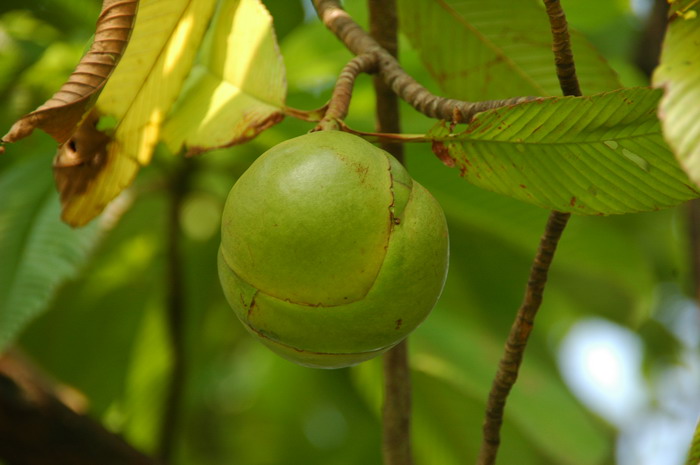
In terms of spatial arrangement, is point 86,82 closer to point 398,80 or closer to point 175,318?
point 398,80

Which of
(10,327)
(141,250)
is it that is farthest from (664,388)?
(10,327)

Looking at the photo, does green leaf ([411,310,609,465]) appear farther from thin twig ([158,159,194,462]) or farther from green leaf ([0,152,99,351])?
green leaf ([0,152,99,351])

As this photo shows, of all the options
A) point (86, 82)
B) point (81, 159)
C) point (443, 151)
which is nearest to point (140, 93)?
point (81, 159)

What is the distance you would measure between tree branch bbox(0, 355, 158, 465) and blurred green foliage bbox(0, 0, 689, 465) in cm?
22

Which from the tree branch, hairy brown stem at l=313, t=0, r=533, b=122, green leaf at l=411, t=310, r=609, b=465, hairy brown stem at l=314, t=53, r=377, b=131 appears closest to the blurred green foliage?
green leaf at l=411, t=310, r=609, b=465

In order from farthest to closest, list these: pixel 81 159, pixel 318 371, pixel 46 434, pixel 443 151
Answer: pixel 318 371 < pixel 46 434 < pixel 81 159 < pixel 443 151

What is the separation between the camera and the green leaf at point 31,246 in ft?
4.27

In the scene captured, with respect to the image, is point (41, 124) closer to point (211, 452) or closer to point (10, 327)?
point (10, 327)

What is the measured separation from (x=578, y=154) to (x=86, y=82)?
0.46 m

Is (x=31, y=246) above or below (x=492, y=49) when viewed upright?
below

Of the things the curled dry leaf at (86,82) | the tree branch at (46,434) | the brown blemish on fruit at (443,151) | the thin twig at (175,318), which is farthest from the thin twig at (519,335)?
the thin twig at (175,318)

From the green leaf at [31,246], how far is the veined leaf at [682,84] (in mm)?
1014

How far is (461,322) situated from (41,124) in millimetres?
1201

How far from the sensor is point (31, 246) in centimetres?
139
